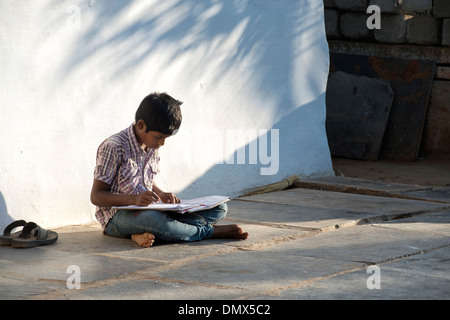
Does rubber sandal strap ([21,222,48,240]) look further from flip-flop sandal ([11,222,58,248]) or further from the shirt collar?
the shirt collar

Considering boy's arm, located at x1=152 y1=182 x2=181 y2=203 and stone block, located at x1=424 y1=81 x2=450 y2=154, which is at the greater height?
stone block, located at x1=424 y1=81 x2=450 y2=154

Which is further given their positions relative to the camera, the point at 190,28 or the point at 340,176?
the point at 340,176

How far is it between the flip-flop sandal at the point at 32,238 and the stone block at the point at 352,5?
5921mm

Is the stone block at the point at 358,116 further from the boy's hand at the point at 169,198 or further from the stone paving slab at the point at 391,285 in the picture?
the stone paving slab at the point at 391,285

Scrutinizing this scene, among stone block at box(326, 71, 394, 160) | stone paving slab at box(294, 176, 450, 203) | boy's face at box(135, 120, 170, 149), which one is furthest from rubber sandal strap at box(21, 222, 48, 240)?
stone block at box(326, 71, 394, 160)

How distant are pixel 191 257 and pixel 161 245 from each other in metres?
0.38

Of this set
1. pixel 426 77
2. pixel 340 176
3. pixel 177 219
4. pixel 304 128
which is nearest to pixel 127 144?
pixel 177 219

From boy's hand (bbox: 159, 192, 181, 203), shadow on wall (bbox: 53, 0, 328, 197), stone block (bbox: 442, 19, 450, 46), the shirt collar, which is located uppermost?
stone block (bbox: 442, 19, 450, 46)

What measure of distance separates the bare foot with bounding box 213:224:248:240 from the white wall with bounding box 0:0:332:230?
39.6 inches

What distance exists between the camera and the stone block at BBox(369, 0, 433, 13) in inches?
356

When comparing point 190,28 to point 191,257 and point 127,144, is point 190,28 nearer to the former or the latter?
point 127,144

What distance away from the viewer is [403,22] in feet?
29.9
